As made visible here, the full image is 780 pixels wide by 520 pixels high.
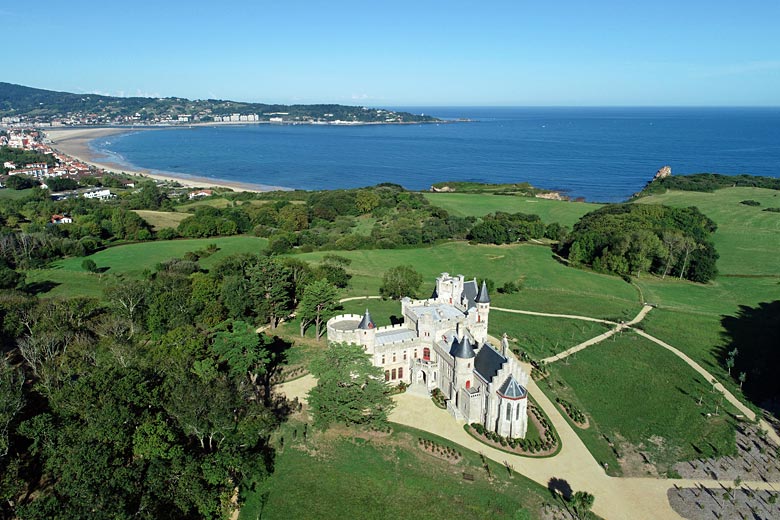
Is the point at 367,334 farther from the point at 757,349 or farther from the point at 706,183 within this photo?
the point at 706,183

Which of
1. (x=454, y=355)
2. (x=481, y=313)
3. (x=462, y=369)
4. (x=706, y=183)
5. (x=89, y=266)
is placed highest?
(x=706, y=183)

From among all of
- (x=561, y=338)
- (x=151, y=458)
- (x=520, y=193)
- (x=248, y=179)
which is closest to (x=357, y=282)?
(x=561, y=338)

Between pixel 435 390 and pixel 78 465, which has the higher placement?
pixel 78 465

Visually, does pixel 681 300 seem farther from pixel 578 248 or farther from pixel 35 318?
pixel 35 318

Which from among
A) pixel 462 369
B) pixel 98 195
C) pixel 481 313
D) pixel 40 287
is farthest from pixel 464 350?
pixel 98 195

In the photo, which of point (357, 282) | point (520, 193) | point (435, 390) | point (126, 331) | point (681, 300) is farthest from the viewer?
point (520, 193)

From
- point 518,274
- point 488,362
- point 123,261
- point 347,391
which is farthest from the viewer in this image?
point 123,261

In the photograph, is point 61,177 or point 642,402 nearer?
point 642,402
